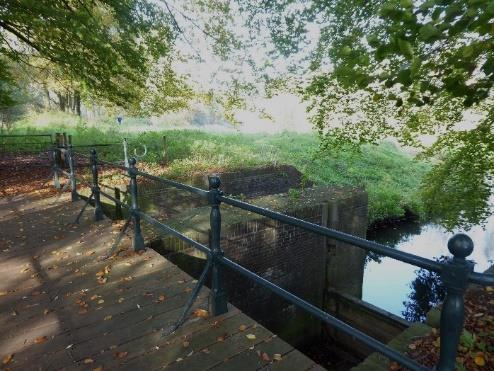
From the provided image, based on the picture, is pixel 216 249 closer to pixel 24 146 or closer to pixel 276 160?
pixel 276 160

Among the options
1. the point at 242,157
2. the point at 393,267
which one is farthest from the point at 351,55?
the point at 242,157

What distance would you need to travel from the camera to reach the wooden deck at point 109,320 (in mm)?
2467

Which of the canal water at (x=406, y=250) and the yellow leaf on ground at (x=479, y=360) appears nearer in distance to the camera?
the yellow leaf on ground at (x=479, y=360)

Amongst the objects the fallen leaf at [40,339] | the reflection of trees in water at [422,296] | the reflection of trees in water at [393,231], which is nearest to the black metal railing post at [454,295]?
the fallen leaf at [40,339]

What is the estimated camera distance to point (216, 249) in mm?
2852

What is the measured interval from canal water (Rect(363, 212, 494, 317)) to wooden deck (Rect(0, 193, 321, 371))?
7895mm

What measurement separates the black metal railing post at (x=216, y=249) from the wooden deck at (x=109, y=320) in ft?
0.38

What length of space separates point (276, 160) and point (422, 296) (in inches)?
327

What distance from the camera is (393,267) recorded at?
12711 mm

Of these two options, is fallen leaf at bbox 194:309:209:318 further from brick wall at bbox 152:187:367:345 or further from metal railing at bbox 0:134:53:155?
metal railing at bbox 0:134:53:155

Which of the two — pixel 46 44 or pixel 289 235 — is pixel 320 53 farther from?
pixel 46 44

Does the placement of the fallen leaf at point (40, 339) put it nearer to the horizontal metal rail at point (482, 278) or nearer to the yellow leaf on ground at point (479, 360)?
the horizontal metal rail at point (482, 278)

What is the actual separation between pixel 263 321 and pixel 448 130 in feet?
18.8

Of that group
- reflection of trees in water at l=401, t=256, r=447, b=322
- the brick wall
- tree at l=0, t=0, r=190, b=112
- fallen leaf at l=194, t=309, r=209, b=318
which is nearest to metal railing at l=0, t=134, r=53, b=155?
tree at l=0, t=0, r=190, b=112
